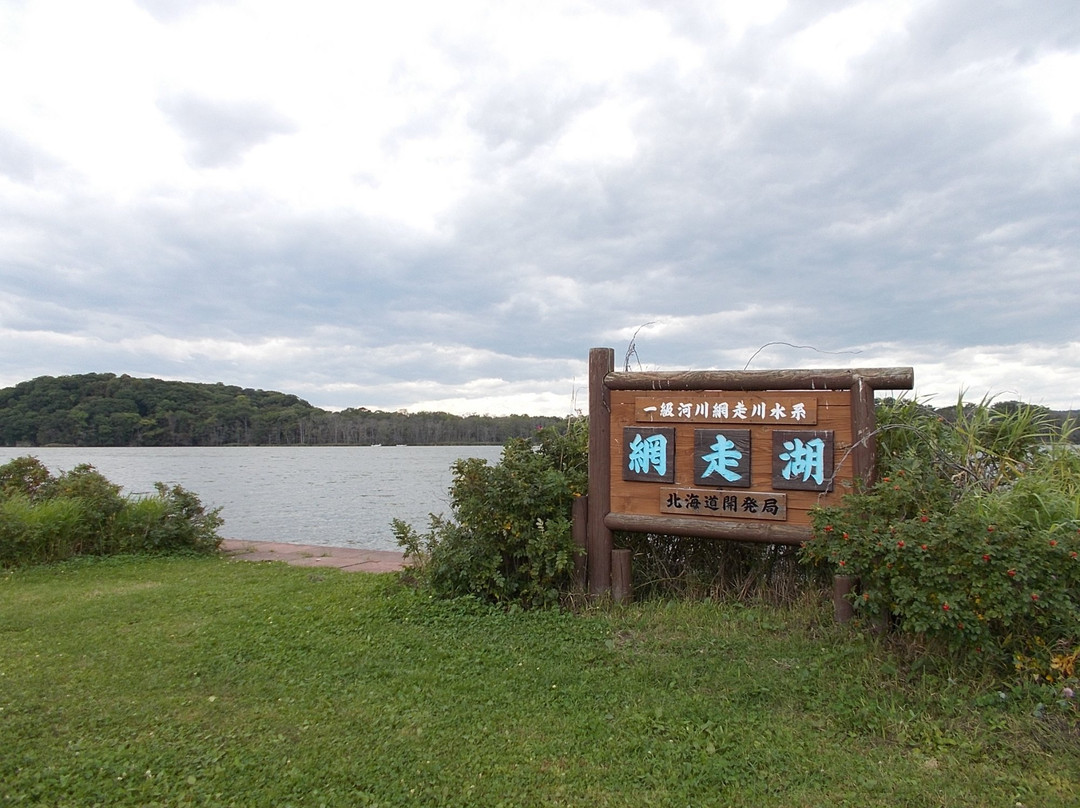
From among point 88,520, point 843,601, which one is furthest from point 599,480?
point 88,520

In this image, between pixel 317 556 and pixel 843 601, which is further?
pixel 317 556

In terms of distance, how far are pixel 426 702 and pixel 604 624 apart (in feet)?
5.34

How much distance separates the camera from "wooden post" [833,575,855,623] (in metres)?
4.38

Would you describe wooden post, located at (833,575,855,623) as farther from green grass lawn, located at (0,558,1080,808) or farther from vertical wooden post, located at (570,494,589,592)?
vertical wooden post, located at (570,494,589,592)

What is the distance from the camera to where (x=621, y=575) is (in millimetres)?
5387

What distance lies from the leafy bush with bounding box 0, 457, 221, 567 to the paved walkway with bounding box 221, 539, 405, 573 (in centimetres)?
56

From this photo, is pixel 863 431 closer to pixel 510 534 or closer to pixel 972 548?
pixel 972 548

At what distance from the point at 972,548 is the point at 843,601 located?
1.26m

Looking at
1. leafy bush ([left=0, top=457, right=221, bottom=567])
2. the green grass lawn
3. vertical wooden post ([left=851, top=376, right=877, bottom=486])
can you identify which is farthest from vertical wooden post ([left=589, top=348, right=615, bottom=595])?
leafy bush ([left=0, top=457, right=221, bottom=567])

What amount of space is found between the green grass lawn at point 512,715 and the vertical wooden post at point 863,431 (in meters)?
1.00

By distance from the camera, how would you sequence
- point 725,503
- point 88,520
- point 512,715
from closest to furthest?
point 512,715, point 725,503, point 88,520

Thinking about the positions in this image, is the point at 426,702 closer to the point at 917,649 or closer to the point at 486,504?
the point at 486,504

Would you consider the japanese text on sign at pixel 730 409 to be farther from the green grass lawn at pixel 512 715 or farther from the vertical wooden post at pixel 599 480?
the green grass lawn at pixel 512 715

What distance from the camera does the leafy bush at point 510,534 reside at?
17.6ft
